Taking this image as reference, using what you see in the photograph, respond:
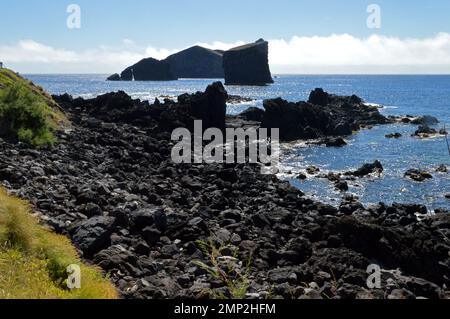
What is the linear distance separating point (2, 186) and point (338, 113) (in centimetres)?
7915

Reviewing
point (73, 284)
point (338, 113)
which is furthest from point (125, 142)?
point (338, 113)

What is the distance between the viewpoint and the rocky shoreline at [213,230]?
13.8m

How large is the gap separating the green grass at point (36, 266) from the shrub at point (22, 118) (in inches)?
624

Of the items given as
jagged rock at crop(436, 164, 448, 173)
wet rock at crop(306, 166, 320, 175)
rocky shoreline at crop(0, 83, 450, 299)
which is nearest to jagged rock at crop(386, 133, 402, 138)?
jagged rock at crop(436, 164, 448, 173)

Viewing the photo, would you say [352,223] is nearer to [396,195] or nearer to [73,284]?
[73,284]

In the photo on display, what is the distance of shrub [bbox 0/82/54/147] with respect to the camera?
28.2 meters

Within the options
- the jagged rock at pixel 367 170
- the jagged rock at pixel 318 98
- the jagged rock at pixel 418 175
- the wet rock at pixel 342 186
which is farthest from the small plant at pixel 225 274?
the jagged rock at pixel 318 98

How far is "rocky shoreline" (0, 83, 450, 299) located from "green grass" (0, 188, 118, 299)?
1295 millimetres

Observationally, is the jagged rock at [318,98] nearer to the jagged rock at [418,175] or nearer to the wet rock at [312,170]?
the wet rock at [312,170]

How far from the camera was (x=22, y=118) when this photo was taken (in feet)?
99.6

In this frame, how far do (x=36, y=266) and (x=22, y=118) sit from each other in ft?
73.7

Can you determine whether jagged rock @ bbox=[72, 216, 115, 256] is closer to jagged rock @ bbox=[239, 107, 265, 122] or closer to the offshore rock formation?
the offshore rock formation

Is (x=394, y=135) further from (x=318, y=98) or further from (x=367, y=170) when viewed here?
(x=318, y=98)

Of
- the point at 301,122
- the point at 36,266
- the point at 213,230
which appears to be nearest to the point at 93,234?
the point at 36,266
